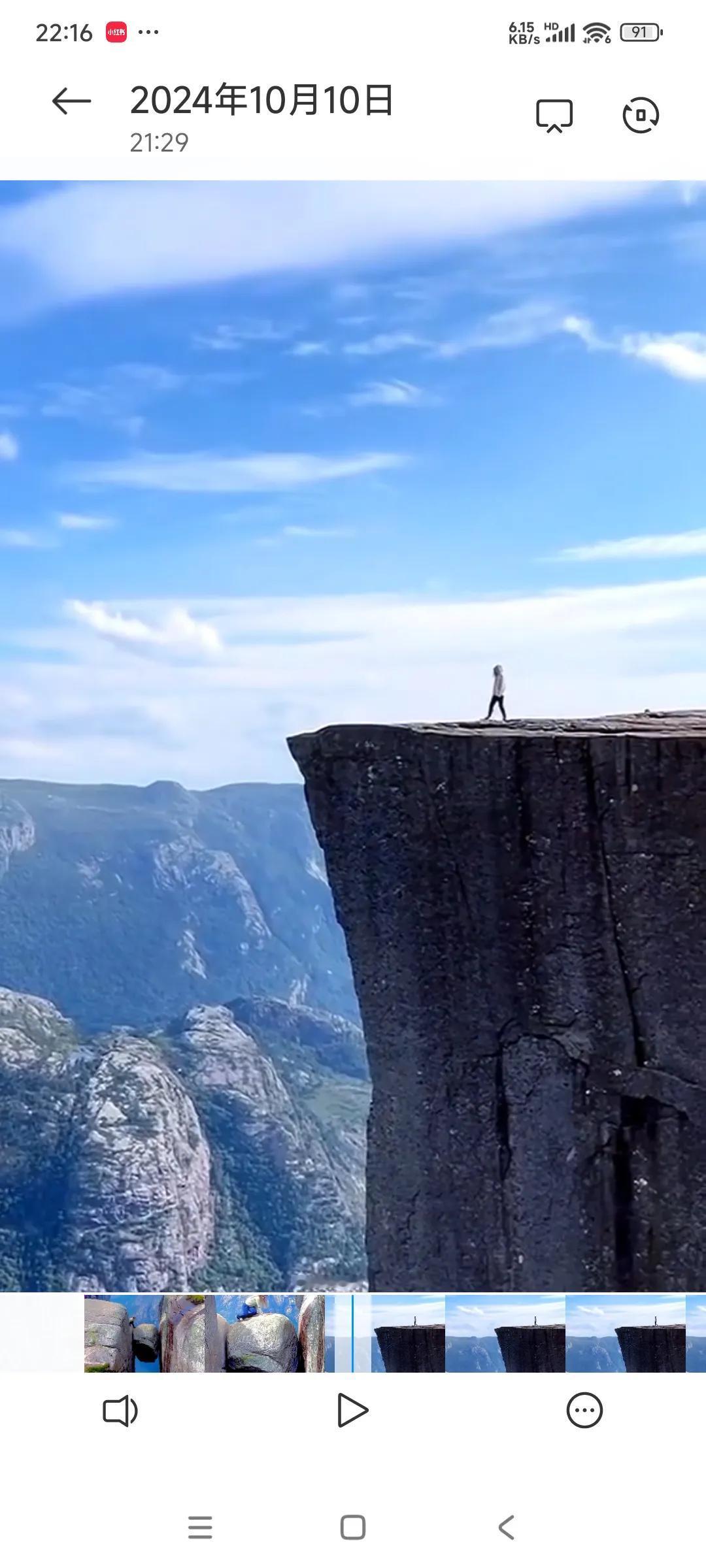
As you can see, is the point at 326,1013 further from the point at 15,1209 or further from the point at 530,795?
the point at 530,795

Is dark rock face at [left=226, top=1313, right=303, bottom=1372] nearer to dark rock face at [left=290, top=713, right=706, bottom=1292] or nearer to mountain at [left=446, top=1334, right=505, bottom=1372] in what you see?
mountain at [left=446, top=1334, right=505, bottom=1372]

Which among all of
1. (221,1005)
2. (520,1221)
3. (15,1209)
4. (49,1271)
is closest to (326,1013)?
(221,1005)
